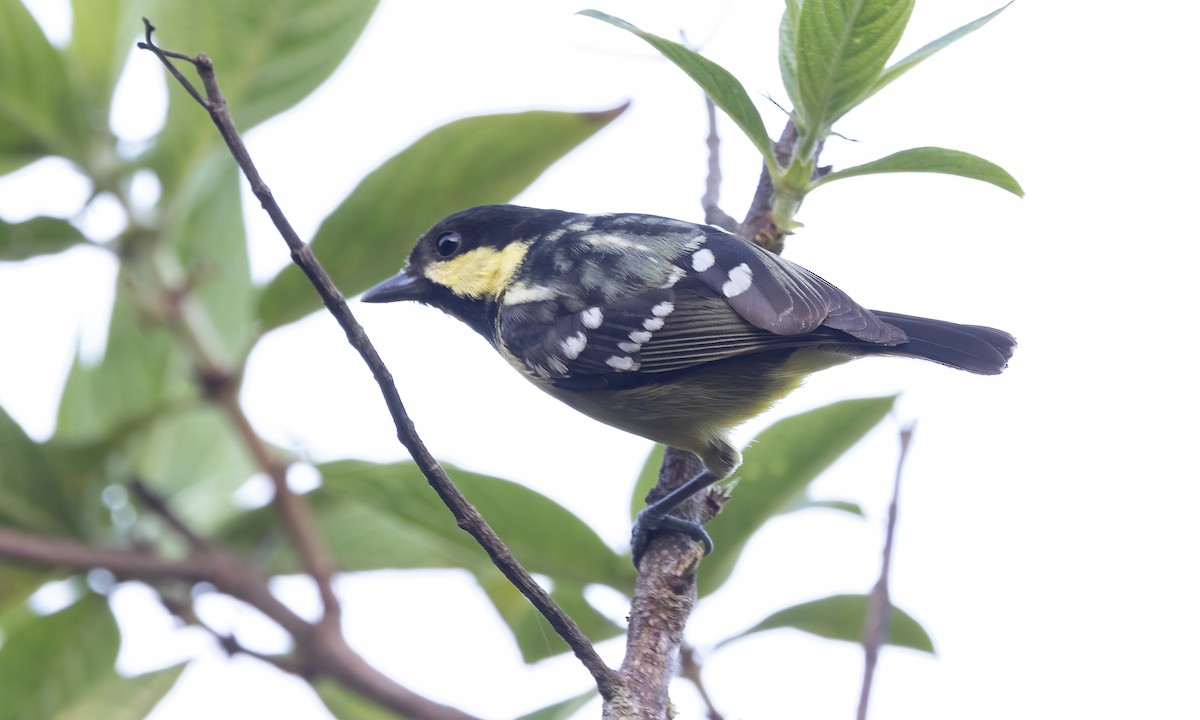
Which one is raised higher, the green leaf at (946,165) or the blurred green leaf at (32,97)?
the green leaf at (946,165)

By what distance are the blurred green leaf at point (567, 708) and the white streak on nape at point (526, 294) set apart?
4.06 feet

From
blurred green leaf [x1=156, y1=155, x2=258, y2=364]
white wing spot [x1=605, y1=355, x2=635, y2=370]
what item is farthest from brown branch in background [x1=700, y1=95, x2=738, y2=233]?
blurred green leaf [x1=156, y1=155, x2=258, y2=364]

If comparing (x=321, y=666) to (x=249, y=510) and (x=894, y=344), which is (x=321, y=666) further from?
(x=894, y=344)

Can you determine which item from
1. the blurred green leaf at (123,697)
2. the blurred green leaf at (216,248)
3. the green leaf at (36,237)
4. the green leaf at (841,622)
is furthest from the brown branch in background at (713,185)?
the blurred green leaf at (123,697)

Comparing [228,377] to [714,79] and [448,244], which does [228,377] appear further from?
[714,79]

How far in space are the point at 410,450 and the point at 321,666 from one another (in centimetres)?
80

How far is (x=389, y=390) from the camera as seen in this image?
185 centimetres

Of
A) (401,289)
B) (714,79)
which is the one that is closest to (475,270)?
(401,289)

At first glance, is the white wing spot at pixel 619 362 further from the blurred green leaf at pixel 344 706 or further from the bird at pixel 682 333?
the blurred green leaf at pixel 344 706

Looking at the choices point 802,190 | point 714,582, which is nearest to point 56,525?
point 714,582

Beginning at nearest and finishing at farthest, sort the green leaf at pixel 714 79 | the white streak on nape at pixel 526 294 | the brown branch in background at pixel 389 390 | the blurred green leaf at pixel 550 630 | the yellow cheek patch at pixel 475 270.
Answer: the brown branch in background at pixel 389 390 < the green leaf at pixel 714 79 < the blurred green leaf at pixel 550 630 < the white streak on nape at pixel 526 294 < the yellow cheek patch at pixel 475 270

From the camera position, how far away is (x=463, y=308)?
3887 millimetres

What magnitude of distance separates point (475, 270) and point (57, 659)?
1644 mm

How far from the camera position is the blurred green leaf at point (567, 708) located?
2.58 metres
